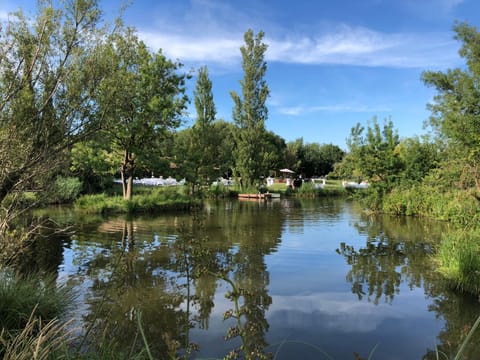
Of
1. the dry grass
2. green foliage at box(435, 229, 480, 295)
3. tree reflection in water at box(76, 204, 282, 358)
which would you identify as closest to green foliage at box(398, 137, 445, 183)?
tree reflection in water at box(76, 204, 282, 358)

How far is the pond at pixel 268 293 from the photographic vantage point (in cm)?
460

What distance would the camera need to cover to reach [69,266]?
27.7 ft

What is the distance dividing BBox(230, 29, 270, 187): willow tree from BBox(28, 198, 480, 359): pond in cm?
2255

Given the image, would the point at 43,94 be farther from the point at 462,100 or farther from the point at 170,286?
the point at 462,100

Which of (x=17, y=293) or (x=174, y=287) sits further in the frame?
(x=174, y=287)

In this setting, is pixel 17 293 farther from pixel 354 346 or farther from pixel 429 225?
pixel 429 225

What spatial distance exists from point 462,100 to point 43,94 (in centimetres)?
1701

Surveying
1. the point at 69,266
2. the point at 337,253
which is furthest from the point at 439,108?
the point at 69,266

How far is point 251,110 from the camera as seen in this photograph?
118 feet

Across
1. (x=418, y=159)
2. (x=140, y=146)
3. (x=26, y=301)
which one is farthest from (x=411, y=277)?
(x=140, y=146)

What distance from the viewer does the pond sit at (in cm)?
460

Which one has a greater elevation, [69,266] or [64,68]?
[64,68]

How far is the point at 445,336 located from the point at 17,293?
5.57m

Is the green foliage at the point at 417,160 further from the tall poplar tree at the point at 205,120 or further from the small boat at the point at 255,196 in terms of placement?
the tall poplar tree at the point at 205,120
